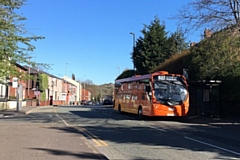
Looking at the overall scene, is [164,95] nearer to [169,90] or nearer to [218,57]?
[169,90]

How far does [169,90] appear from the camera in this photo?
23.7m

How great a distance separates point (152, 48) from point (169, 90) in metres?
23.0

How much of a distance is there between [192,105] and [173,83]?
5254mm

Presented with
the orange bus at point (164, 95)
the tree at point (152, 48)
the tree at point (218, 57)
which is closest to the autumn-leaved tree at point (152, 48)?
the tree at point (152, 48)

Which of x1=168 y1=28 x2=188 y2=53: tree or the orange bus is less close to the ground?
x1=168 y1=28 x2=188 y2=53: tree

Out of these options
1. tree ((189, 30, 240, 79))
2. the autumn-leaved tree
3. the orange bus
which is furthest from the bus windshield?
the autumn-leaved tree

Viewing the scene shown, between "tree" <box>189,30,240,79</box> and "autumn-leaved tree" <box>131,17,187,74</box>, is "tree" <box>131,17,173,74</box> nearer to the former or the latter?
"autumn-leaved tree" <box>131,17,187,74</box>

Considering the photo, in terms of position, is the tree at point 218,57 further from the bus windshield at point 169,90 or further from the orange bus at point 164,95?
the bus windshield at point 169,90

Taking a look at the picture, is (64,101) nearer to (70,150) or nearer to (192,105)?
(192,105)

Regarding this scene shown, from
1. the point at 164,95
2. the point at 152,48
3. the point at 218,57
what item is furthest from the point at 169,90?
the point at 152,48

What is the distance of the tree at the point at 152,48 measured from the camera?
46.1m

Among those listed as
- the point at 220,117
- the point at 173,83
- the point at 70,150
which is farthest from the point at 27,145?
the point at 220,117

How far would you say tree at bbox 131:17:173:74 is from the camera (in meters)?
46.1

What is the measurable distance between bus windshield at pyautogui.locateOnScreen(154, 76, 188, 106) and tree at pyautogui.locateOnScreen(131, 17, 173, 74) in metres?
21.9
